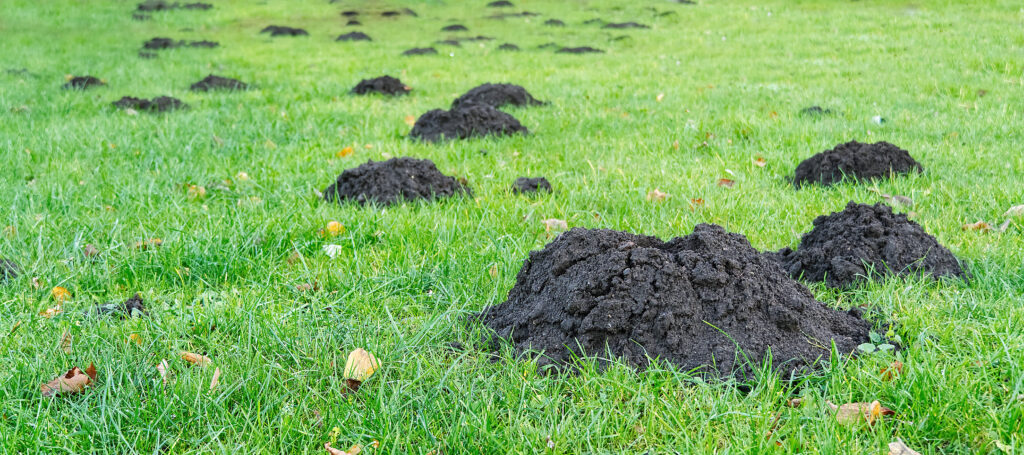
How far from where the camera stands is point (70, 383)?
2586 millimetres

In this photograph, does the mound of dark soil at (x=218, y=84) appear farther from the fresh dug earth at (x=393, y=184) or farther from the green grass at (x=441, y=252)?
the fresh dug earth at (x=393, y=184)

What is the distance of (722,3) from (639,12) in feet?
9.29

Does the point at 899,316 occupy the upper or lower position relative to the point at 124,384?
upper

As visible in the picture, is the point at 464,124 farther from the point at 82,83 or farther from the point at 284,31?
the point at 284,31

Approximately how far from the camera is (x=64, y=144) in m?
6.76

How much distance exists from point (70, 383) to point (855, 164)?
515cm

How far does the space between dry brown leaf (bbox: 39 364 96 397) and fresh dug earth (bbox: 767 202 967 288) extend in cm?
314

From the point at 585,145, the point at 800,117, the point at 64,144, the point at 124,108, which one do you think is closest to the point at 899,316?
the point at 585,145

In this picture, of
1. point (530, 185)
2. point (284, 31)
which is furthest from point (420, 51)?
point (530, 185)

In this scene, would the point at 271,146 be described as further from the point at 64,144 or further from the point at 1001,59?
the point at 1001,59

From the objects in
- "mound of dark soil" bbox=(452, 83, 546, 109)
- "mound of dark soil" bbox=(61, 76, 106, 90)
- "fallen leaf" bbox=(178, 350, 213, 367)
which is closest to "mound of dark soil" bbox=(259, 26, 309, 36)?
"mound of dark soil" bbox=(61, 76, 106, 90)

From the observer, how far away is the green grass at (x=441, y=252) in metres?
2.33

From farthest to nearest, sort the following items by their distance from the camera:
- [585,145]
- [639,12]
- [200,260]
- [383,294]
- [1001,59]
→ [639,12]
[1001,59]
[585,145]
[200,260]
[383,294]

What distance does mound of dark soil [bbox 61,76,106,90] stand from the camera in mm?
10352
